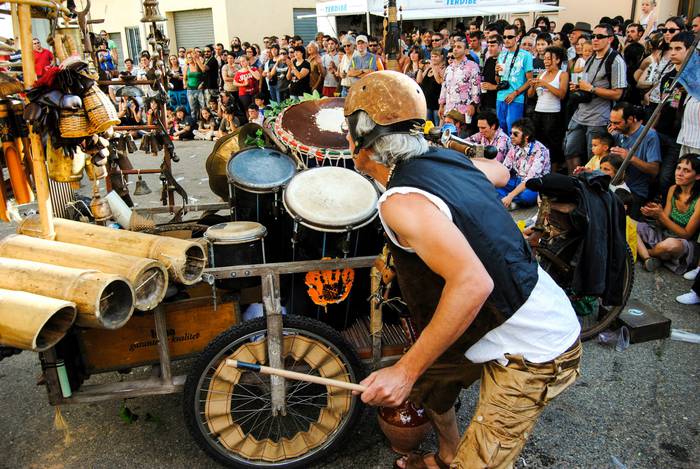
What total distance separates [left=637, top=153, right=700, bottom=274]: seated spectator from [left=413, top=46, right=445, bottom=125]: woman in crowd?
14.1ft

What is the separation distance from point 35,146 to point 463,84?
6661mm

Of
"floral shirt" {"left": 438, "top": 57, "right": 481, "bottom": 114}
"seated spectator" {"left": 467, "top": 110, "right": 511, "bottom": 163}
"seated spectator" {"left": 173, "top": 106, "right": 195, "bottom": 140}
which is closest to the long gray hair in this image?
"seated spectator" {"left": 467, "top": 110, "right": 511, "bottom": 163}

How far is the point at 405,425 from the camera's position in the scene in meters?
2.87

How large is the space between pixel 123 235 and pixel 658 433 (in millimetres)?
3057

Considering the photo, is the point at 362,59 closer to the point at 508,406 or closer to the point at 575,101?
the point at 575,101

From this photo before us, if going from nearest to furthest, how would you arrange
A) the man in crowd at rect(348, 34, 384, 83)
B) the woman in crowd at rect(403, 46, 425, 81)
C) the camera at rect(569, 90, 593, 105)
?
1. the camera at rect(569, 90, 593, 105)
2. the woman in crowd at rect(403, 46, 425, 81)
3. the man in crowd at rect(348, 34, 384, 83)

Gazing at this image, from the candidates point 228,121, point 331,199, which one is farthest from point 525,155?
point 228,121

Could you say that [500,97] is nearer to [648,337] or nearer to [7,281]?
[648,337]

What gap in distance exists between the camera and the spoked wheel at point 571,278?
387 cm

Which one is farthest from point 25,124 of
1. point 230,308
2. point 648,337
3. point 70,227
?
point 648,337

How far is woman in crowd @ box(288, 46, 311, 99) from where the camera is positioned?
39.6 ft

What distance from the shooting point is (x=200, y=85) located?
1492cm

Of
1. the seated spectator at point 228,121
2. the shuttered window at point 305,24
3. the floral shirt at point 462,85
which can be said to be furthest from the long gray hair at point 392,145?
the shuttered window at point 305,24

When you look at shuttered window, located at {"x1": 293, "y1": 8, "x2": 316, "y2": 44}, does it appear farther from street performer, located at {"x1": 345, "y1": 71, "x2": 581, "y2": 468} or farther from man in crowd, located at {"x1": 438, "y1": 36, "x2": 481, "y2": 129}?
street performer, located at {"x1": 345, "y1": 71, "x2": 581, "y2": 468}
